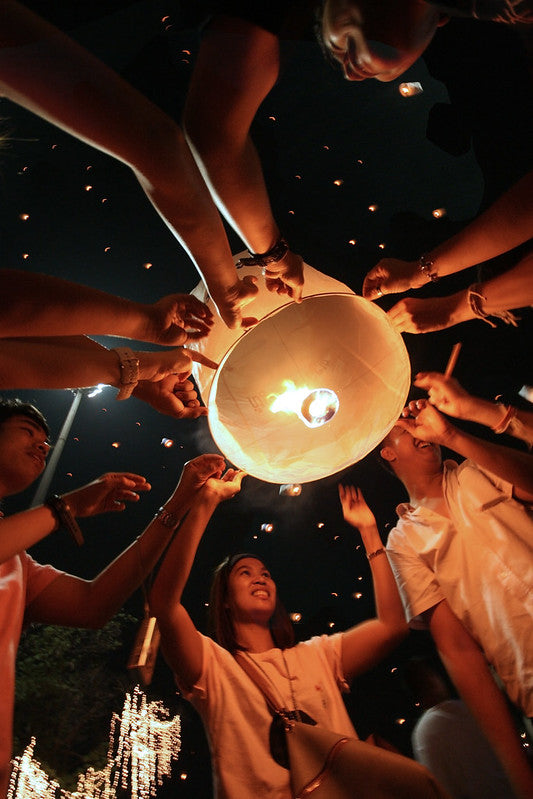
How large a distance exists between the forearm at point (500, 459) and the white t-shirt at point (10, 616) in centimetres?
174

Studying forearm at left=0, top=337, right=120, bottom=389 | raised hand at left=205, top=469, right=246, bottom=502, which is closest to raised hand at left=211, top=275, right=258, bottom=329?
forearm at left=0, top=337, right=120, bottom=389

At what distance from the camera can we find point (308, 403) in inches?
58.7

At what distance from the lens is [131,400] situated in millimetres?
3479

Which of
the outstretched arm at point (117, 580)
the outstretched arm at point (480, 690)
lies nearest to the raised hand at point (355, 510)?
the outstretched arm at point (480, 690)

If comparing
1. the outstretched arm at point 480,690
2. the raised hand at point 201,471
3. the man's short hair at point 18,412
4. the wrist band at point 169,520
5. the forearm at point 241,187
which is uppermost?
the forearm at point 241,187

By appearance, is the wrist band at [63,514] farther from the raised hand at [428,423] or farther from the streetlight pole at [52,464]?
the streetlight pole at [52,464]

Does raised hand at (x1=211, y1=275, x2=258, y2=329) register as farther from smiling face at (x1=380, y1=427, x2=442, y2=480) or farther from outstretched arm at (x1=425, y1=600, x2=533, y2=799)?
outstretched arm at (x1=425, y1=600, x2=533, y2=799)

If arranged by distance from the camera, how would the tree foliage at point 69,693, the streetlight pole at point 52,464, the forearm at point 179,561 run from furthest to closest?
the tree foliage at point 69,693
the streetlight pole at point 52,464
the forearm at point 179,561

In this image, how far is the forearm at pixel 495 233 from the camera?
1.45 metres

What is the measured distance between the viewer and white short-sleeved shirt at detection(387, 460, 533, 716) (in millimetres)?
1766

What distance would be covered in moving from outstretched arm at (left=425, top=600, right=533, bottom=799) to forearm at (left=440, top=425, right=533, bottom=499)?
609 millimetres

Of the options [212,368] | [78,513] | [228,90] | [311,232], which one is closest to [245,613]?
[78,513]

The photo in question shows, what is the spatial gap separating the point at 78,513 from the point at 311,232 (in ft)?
7.21

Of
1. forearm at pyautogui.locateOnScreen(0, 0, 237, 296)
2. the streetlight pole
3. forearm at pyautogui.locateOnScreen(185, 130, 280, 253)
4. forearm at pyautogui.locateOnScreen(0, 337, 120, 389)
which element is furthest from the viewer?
the streetlight pole
